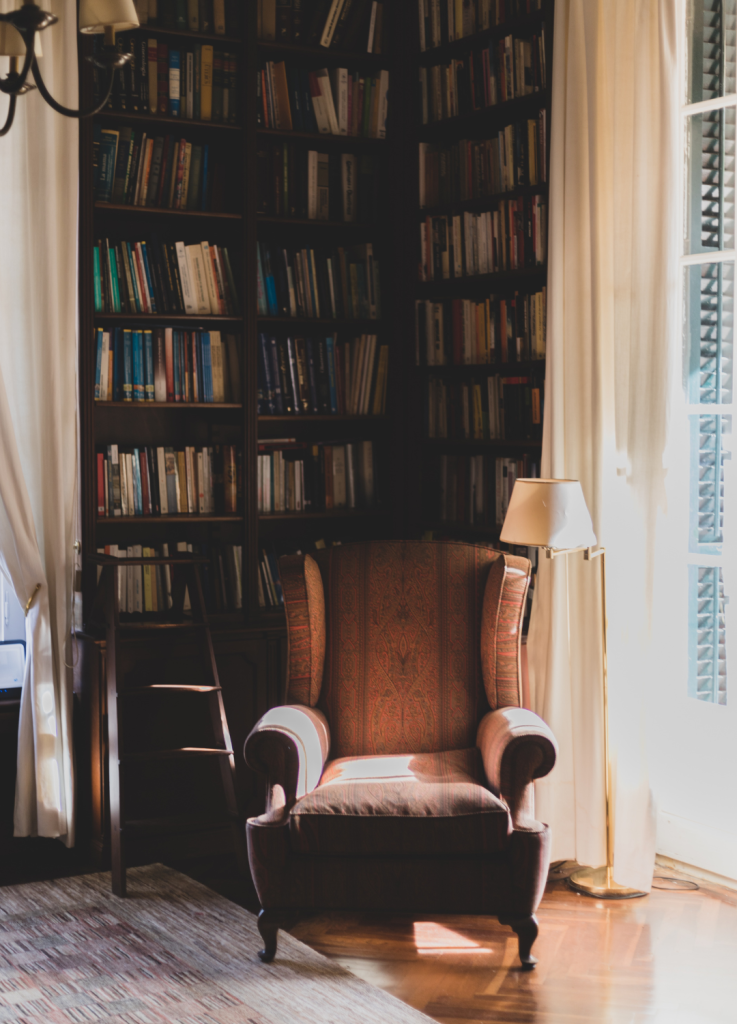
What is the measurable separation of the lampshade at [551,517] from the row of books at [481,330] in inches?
31.5

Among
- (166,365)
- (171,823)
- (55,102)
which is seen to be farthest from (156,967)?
(55,102)

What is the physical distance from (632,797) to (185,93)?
2910 mm

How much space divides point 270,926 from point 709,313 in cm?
231

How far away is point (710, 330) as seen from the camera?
3.46 meters

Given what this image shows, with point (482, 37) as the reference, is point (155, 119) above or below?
below

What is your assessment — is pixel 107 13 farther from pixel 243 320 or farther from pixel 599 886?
pixel 599 886

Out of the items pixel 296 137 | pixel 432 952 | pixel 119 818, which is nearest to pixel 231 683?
pixel 119 818

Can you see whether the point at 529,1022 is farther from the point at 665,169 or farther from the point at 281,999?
the point at 665,169

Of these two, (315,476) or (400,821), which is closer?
(400,821)

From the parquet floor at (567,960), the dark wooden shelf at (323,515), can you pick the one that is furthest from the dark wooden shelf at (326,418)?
the parquet floor at (567,960)

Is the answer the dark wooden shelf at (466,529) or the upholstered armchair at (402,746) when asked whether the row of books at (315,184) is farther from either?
the upholstered armchair at (402,746)

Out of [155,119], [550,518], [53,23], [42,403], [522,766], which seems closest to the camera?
[53,23]

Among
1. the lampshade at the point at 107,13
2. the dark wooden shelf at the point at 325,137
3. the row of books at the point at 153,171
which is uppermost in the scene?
the dark wooden shelf at the point at 325,137

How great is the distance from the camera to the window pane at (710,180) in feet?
11.1
